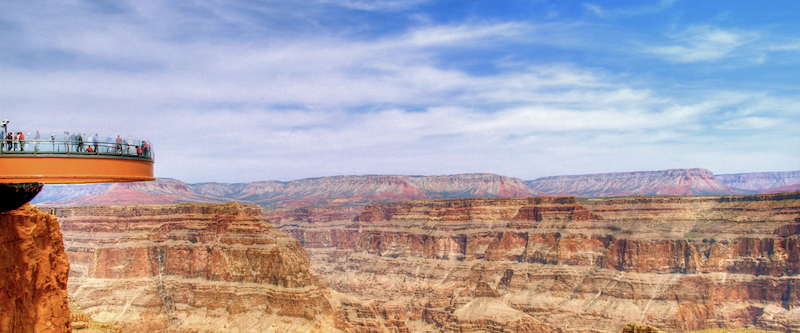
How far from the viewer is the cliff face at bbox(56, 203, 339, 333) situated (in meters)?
102

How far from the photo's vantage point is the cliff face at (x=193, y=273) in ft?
336

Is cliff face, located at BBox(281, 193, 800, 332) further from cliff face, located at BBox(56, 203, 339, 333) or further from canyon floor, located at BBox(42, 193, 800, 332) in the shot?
cliff face, located at BBox(56, 203, 339, 333)

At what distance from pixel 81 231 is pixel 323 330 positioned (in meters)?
64.4

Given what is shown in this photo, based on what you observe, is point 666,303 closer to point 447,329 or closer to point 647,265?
point 647,265

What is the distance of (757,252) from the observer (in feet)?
414

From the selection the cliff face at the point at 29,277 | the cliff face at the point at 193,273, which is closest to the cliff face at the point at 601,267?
the cliff face at the point at 193,273

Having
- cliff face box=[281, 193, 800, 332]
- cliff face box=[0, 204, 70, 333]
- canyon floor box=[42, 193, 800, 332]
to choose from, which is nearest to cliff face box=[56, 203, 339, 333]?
canyon floor box=[42, 193, 800, 332]

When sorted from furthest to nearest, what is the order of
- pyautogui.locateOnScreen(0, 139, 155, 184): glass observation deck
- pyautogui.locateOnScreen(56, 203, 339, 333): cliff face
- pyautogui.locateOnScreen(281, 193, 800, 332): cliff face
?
pyautogui.locateOnScreen(281, 193, 800, 332): cliff face
pyautogui.locateOnScreen(56, 203, 339, 333): cliff face
pyautogui.locateOnScreen(0, 139, 155, 184): glass observation deck

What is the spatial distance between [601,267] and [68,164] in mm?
129961

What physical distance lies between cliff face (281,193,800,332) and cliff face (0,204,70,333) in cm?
9826

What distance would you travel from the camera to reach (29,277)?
27734 mm

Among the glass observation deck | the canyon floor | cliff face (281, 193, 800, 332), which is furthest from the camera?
cliff face (281, 193, 800, 332)

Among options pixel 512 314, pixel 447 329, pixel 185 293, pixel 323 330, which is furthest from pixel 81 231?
pixel 512 314

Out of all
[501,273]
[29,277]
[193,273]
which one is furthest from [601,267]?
[29,277]
